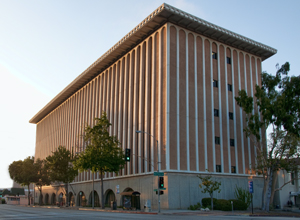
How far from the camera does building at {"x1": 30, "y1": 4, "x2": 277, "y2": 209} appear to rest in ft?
141

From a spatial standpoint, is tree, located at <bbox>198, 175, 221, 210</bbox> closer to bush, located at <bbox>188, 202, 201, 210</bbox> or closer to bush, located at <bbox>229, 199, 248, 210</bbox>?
bush, located at <bbox>188, 202, 201, 210</bbox>

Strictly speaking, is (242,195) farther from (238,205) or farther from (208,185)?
(208,185)

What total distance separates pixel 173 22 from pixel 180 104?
12.0 m

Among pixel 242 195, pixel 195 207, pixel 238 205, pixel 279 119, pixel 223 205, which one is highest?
pixel 279 119

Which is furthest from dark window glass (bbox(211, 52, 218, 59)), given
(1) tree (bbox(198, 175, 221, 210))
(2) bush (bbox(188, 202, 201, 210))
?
(2) bush (bbox(188, 202, 201, 210))

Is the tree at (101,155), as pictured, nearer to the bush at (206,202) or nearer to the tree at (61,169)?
the bush at (206,202)

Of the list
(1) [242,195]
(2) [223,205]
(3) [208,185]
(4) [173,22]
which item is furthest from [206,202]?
(4) [173,22]

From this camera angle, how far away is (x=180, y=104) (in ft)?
146

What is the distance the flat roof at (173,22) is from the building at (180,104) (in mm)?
148

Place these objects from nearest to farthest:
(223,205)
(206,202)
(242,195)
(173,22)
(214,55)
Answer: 1. (223,205)
2. (206,202)
3. (242,195)
4. (173,22)
5. (214,55)

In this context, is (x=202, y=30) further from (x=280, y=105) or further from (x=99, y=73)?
(x=99, y=73)

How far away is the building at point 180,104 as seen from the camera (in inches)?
1695

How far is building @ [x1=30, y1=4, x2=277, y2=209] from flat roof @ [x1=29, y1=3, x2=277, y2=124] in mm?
148

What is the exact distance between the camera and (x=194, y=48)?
1893 inches
